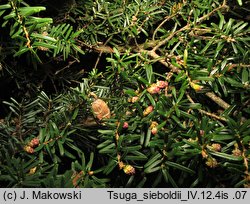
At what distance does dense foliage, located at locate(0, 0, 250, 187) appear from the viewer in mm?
656

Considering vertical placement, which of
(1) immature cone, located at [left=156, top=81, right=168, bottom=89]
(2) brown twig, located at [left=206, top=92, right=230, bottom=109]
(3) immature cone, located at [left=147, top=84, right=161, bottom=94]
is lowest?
(2) brown twig, located at [left=206, top=92, right=230, bottom=109]

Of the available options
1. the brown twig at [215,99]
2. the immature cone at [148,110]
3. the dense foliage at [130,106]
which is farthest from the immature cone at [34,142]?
the brown twig at [215,99]

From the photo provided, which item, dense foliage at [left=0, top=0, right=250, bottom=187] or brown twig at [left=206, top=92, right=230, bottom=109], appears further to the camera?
brown twig at [left=206, top=92, right=230, bottom=109]

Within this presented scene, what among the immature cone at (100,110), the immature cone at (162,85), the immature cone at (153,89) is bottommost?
the immature cone at (100,110)

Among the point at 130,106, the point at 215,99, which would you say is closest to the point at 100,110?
the point at 130,106

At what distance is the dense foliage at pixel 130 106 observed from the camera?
0.66 metres

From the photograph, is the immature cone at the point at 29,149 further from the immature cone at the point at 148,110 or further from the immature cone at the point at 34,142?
the immature cone at the point at 148,110

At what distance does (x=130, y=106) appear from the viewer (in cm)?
76

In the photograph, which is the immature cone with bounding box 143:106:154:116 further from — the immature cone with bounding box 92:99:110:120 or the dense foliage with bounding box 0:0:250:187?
the immature cone with bounding box 92:99:110:120

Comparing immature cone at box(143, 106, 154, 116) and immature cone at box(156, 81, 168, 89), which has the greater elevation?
immature cone at box(156, 81, 168, 89)

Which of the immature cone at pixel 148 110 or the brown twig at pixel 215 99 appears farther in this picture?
the brown twig at pixel 215 99

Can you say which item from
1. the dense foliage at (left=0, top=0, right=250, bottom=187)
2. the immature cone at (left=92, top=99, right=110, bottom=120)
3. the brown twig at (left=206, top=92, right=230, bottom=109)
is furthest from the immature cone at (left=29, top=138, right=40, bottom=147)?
the brown twig at (left=206, top=92, right=230, bottom=109)

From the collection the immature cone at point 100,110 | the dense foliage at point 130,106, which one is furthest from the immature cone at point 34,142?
the immature cone at point 100,110

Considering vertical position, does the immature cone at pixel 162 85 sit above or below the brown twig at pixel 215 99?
above
